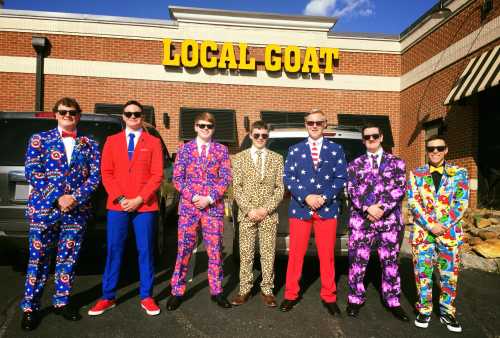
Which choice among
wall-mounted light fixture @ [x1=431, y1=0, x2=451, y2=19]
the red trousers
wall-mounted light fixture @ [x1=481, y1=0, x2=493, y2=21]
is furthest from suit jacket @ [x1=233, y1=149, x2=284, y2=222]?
wall-mounted light fixture @ [x1=431, y1=0, x2=451, y2=19]

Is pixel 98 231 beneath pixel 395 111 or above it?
beneath

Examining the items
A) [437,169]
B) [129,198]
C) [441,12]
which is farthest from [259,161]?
[441,12]

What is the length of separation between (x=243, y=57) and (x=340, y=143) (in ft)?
26.8

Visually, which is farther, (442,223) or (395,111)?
(395,111)

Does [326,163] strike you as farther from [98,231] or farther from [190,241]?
[98,231]

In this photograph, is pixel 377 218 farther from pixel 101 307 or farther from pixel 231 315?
pixel 101 307

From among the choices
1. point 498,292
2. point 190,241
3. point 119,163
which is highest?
point 119,163

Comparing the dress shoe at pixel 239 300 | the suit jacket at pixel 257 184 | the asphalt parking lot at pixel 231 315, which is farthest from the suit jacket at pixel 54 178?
the dress shoe at pixel 239 300

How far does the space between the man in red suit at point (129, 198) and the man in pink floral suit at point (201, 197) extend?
0.88ft

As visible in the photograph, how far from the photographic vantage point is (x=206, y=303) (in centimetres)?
380

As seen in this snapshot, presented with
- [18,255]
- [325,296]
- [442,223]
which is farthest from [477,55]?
[18,255]

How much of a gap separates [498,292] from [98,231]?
4.83 metres

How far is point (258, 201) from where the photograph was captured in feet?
12.0

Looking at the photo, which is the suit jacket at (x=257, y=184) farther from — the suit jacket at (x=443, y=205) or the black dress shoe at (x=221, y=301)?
the suit jacket at (x=443, y=205)
